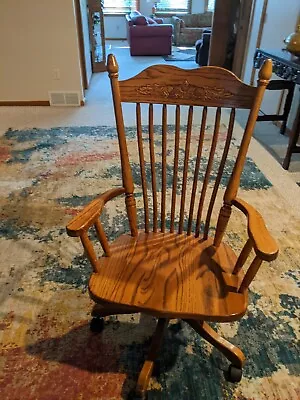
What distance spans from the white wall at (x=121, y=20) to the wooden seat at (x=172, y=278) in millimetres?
8920

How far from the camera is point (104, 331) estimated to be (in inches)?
54.8

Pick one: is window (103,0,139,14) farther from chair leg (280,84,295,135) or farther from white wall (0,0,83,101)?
chair leg (280,84,295,135)

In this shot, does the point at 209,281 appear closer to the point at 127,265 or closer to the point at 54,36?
the point at 127,265

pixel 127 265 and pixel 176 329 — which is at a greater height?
pixel 127 265

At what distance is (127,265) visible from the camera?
114cm

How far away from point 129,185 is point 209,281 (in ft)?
1.45

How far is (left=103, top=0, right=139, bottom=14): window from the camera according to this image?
8.88 metres

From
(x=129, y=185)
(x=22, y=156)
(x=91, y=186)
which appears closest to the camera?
(x=129, y=185)

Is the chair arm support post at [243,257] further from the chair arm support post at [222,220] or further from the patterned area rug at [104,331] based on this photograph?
the patterned area rug at [104,331]

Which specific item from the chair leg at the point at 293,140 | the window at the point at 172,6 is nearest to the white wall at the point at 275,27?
the chair leg at the point at 293,140

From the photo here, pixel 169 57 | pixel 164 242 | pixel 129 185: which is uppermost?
pixel 129 185

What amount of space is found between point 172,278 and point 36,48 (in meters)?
3.55

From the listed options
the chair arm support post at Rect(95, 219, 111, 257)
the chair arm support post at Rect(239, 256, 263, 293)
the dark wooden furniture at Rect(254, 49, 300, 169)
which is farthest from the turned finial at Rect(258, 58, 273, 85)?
the dark wooden furniture at Rect(254, 49, 300, 169)

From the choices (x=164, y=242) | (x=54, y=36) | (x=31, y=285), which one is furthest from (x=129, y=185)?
(x=54, y=36)
